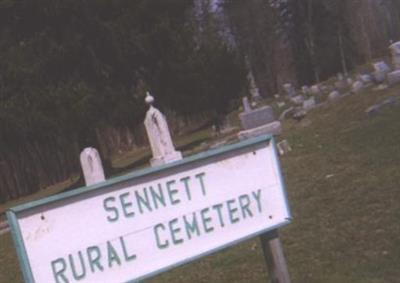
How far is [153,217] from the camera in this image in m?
3.86

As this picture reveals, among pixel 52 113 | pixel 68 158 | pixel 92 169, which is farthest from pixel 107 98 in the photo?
pixel 92 169

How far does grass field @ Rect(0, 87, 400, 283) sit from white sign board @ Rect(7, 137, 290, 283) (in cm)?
180

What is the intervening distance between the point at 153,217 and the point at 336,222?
4102 mm

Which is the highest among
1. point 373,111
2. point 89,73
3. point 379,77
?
point 89,73

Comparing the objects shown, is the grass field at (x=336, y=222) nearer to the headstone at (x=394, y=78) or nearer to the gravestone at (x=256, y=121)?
the gravestone at (x=256, y=121)

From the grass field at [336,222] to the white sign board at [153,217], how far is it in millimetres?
1797

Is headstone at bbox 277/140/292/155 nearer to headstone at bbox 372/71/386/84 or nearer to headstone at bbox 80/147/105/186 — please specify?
headstone at bbox 80/147/105/186

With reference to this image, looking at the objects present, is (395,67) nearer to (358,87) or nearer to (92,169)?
(358,87)

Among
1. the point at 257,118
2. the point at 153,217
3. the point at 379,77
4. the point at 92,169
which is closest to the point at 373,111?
the point at 257,118

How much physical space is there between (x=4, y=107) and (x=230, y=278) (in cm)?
1596

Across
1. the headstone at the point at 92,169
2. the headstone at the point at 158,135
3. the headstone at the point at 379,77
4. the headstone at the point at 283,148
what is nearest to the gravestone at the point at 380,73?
the headstone at the point at 379,77

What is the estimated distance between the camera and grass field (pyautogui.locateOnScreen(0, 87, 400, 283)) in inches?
238

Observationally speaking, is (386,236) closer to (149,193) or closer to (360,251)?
(360,251)

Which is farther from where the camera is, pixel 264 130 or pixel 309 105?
pixel 309 105
